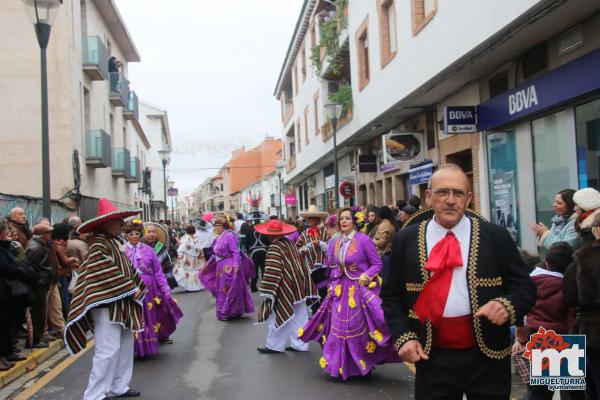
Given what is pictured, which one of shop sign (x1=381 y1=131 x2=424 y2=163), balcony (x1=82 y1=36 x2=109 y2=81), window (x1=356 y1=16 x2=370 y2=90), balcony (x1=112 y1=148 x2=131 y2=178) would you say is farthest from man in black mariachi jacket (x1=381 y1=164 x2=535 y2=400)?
balcony (x1=112 y1=148 x2=131 y2=178)

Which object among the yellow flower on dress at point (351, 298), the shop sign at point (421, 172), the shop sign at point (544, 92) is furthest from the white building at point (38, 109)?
the yellow flower on dress at point (351, 298)

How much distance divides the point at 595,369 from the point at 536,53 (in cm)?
732

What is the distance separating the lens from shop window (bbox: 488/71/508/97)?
11484 mm

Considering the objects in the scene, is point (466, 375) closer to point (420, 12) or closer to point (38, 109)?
point (420, 12)

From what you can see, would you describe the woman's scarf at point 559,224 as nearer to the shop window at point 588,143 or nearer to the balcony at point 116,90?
the shop window at point 588,143

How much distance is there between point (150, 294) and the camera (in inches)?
329

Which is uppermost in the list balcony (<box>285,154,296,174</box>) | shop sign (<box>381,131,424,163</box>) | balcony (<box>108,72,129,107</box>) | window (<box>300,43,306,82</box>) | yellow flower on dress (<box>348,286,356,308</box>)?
window (<box>300,43,306,82</box>)

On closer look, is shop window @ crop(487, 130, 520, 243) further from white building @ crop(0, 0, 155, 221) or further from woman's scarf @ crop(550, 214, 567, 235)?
white building @ crop(0, 0, 155, 221)

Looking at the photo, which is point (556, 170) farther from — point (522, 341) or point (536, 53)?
point (522, 341)

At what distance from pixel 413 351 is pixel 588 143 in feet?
23.2

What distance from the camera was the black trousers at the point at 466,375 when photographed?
10.4ft

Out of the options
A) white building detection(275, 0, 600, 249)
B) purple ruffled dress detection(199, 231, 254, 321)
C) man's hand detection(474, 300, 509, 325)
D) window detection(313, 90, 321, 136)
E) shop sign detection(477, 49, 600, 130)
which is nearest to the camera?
man's hand detection(474, 300, 509, 325)

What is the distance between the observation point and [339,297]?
6773mm

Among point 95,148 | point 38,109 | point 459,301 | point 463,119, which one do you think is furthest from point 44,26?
point 95,148
